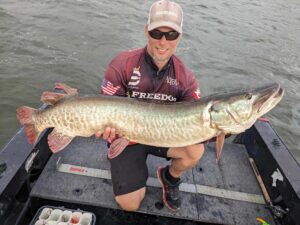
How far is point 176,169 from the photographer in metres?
3.49

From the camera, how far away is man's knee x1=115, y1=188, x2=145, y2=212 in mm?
3268

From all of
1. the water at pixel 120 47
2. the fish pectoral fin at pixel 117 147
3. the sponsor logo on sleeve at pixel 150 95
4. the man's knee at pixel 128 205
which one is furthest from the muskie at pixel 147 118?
the water at pixel 120 47

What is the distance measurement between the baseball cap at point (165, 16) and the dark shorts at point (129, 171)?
1264 mm

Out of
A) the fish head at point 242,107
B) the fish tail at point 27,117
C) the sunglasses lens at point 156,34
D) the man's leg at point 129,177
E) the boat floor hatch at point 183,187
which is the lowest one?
the boat floor hatch at point 183,187

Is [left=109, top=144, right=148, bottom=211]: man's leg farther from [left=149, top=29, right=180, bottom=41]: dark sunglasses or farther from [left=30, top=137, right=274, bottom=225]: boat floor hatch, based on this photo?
[left=149, top=29, right=180, bottom=41]: dark sunglasses

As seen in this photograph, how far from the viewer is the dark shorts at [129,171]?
3.35 m

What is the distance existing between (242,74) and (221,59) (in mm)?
817

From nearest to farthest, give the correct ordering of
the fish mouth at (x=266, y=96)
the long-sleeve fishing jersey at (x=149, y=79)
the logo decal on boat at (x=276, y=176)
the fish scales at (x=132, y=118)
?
the fish mouth at (x=266, y=96) → the fish scales at (x=132, y=118) → the long-sleeve fishing jersey at (x=149, y=79) → the logo decal on boat at (x=276, y=176)

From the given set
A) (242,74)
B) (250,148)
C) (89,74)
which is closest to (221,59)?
(242,74)

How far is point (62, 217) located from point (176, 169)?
122 centimetres

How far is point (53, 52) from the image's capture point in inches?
306

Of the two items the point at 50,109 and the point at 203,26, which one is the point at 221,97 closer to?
the point at 50,109

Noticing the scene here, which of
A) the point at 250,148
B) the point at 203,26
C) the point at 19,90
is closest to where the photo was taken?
the point at 250,148

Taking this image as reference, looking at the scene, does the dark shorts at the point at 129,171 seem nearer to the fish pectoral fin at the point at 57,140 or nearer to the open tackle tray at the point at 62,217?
the open tackle tray at the point at 62,217
